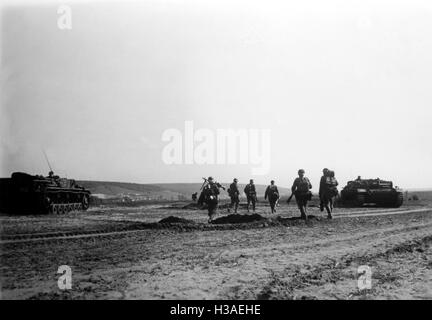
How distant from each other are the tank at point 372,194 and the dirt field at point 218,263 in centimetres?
1444

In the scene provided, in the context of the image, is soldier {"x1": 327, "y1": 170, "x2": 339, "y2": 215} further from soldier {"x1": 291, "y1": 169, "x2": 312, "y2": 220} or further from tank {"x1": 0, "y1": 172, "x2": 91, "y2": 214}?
tank {"x1": 0, "y1": 172, "x2": 91, "y2": 214}

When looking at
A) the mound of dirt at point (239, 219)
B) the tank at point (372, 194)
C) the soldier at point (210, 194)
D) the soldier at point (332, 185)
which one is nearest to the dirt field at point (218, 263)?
the mound of dirt at point (239, 219)

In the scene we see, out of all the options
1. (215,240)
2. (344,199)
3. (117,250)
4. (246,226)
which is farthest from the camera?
(344,199)

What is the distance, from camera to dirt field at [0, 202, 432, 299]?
459 cm

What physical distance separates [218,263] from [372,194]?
20489 mm

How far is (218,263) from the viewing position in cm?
596

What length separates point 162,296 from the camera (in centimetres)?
438

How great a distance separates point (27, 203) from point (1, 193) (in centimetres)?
158

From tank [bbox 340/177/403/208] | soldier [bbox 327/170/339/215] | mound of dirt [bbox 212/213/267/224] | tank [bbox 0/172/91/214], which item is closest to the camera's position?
mound of dirt [bbox 212/213/267/224]

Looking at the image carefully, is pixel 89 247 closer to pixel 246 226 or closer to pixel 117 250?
pixel 117 250

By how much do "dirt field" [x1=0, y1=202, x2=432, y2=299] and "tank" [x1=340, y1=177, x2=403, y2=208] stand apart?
1444 centimetres

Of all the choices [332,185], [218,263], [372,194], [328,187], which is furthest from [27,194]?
[372,194]

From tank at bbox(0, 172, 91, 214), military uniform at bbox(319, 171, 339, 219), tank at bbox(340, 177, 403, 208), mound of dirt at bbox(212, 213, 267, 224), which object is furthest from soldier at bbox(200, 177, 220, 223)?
tank at bbox(340, 177, 403, 208)
